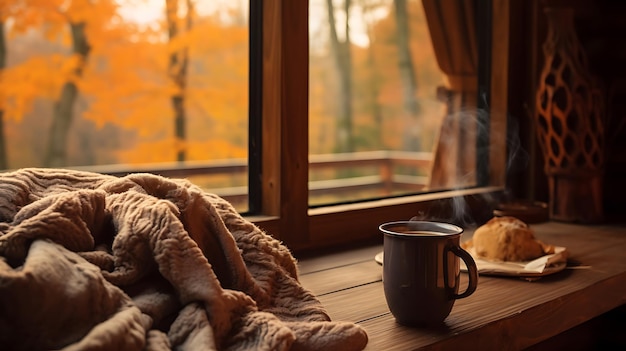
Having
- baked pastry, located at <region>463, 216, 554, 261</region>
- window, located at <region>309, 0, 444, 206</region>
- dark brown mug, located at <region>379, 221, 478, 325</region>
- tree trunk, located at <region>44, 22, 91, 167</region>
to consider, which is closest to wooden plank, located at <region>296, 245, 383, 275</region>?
baked pastry, located at <region>463, 216, 554, 261</region>

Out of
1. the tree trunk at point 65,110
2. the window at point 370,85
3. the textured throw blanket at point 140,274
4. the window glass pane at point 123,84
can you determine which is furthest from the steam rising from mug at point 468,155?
the window at point 370,85

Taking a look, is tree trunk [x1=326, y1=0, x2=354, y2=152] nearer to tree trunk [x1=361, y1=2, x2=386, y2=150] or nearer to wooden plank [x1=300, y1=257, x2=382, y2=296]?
tree trunk [x1=361, y1=2, x2=386, y2=150]

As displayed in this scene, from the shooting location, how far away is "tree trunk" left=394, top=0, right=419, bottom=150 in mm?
7562

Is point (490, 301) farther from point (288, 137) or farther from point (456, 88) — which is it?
point (456, 88)

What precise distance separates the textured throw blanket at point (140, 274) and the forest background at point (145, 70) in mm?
4442

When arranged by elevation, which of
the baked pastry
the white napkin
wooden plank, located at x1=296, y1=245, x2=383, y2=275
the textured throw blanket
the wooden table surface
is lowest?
the wooden table surface

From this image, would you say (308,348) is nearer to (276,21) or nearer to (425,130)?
(276,21)

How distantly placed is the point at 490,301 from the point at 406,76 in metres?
6.86

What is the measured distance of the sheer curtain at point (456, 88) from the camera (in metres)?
2.28

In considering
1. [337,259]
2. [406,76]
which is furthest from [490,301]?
[406,76]

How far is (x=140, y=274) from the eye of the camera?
809mm

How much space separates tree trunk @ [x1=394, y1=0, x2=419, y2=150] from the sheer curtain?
518cm

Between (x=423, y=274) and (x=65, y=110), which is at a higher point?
(x=65, y=110)

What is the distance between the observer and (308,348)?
0.83 meters
